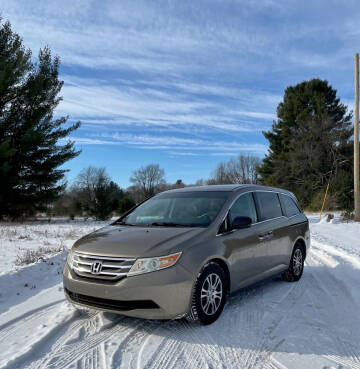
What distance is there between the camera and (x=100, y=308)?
12.5 ft

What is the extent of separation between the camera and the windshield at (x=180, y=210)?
464 centimetres

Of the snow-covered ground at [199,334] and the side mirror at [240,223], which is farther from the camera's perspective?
the side mirror at [240,223]

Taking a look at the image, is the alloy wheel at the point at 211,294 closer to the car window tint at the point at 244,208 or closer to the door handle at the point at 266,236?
the car window tint at the point at 244,208

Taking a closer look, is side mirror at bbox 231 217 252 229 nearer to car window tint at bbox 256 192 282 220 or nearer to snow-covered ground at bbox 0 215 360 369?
car window tint at bbox 256 192 282 220

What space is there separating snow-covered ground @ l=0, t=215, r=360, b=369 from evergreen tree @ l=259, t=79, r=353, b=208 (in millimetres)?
27201

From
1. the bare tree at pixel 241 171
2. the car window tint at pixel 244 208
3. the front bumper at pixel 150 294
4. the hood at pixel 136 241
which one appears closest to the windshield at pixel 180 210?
the car window tint at pixel 244 208

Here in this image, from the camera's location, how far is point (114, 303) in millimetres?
3727

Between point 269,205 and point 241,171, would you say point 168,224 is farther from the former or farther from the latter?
→ point 241,171

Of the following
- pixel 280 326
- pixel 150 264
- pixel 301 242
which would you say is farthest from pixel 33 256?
pixel 280 326

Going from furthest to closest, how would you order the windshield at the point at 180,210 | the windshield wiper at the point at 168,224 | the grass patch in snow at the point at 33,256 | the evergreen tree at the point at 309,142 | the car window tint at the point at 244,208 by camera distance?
the evergreen tree at the point at 309,142 < the grass patch in snow at the point at 33,256 < the car window tint at the point at 244,208 < the windshield at the point at 180,210 < the windshield wiper at the point at 168,224

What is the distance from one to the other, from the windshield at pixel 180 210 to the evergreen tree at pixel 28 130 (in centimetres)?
1786

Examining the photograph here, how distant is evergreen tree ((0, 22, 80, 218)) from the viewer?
22.0 metres

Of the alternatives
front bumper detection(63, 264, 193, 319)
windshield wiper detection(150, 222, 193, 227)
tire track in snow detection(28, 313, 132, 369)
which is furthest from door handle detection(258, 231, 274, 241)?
tire track in snow detection(28, 313, 132, 369)

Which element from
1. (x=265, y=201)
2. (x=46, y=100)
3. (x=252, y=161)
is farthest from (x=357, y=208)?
(x=252, y=161)
